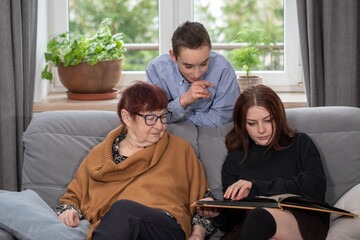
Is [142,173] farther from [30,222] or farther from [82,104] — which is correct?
[82,104]

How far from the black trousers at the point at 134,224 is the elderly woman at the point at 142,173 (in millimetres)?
37

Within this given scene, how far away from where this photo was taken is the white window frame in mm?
3625

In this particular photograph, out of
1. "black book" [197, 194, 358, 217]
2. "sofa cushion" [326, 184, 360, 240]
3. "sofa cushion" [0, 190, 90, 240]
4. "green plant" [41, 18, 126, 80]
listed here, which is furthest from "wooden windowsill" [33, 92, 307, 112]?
"black book" [197, 194, 358, 217]

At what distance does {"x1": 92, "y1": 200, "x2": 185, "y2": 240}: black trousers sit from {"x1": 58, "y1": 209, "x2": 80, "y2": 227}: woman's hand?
0.57ft

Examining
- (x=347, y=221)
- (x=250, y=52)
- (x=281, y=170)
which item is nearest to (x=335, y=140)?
(x=281, y=170)

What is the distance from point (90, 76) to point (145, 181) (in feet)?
4.37

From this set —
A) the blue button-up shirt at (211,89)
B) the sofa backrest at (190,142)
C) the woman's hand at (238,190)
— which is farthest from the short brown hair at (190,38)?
the woman's hand at (238,190)

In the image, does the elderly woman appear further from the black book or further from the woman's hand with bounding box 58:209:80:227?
the black book

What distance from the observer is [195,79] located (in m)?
2.54

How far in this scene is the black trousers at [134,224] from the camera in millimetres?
1955

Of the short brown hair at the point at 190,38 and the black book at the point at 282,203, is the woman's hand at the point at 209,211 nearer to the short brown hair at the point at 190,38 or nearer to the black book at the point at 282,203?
the black book at the point at 282,203

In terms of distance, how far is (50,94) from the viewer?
3.74m

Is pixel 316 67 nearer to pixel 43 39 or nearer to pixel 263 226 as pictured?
pixel 263 226

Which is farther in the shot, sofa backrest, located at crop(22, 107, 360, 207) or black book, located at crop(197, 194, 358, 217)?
sofa backrest, located at crop(22, 107, 360, 207)
